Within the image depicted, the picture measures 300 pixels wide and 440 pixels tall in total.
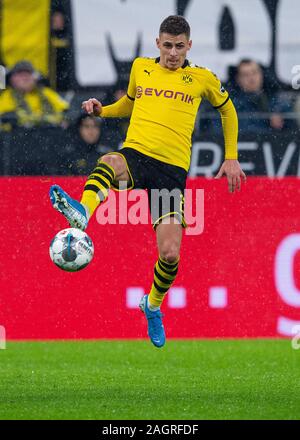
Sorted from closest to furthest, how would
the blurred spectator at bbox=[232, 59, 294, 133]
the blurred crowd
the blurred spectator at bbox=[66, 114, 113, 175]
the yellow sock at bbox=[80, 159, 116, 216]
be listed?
the yellow sock at bbox=[80, 159, 116, 216]
the blurred spectator at bbox=[66, 114, 113, 175]
the blurred crowd
the blurred spectator at bbox=[232, 59, 294, 133]

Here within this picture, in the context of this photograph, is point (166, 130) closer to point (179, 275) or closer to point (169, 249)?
point (169, 249)

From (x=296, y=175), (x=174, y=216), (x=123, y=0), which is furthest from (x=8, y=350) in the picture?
(x=123, y=0)

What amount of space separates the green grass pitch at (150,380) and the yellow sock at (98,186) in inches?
47.9

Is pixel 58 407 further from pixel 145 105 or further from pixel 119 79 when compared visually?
pixel 119 79

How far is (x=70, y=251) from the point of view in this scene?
697 cm

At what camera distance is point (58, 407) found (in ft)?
23.0

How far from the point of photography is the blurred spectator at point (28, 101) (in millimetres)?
11875

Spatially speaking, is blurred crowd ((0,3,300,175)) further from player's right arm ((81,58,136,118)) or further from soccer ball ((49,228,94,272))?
soccer ball ((49,228,94,272))

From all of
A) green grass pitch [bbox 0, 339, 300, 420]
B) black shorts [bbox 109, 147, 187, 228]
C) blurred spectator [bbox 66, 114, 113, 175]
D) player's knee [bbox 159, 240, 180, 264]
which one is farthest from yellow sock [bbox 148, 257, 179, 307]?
blurred spectator [bbox 66, 114, 113, 175]

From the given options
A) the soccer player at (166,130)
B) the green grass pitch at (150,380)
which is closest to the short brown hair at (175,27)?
the soccer player at (166,130)

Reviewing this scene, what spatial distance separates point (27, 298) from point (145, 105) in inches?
123

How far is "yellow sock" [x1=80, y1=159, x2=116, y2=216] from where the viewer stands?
7348mm

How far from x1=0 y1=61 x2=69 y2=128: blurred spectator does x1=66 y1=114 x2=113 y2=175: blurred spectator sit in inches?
18.5

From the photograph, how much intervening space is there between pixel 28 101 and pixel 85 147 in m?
1.05
